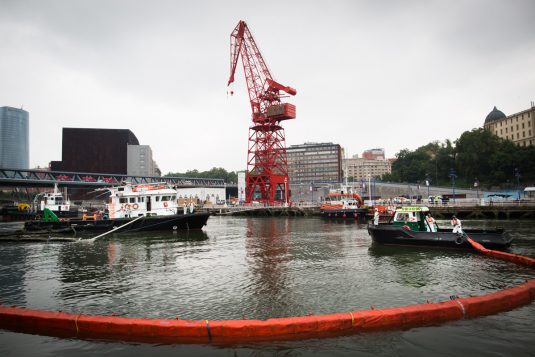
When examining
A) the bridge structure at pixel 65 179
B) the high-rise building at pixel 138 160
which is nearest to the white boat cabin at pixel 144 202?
the bridge structure at pixel 65 179

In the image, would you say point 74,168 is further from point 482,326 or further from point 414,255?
point 482,326

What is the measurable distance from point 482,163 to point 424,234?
3846 inches

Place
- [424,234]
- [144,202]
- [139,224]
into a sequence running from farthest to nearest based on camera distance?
1. [144,202]
2. [139,224]
3. [424,234]

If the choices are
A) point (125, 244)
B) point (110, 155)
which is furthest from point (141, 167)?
point (125, 244)

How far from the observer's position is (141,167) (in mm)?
136875

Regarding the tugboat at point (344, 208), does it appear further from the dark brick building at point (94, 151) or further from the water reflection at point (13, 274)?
the dark brick building at point (94, 151)

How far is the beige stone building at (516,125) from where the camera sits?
112125mm

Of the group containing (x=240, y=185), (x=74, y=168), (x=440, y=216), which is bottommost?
(x=440, y=216)

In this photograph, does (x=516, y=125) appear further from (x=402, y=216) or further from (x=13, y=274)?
(x=13, y=274)

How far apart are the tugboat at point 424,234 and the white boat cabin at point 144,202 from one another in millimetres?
24720

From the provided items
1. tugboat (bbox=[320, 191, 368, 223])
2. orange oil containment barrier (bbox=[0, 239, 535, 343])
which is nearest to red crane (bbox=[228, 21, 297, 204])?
tugboat (bbox=[320, 191, 368, 223])

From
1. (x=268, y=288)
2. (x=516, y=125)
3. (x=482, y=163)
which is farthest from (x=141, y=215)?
(x=516, y=125)

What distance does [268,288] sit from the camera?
1393 cm

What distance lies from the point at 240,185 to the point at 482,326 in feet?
320
